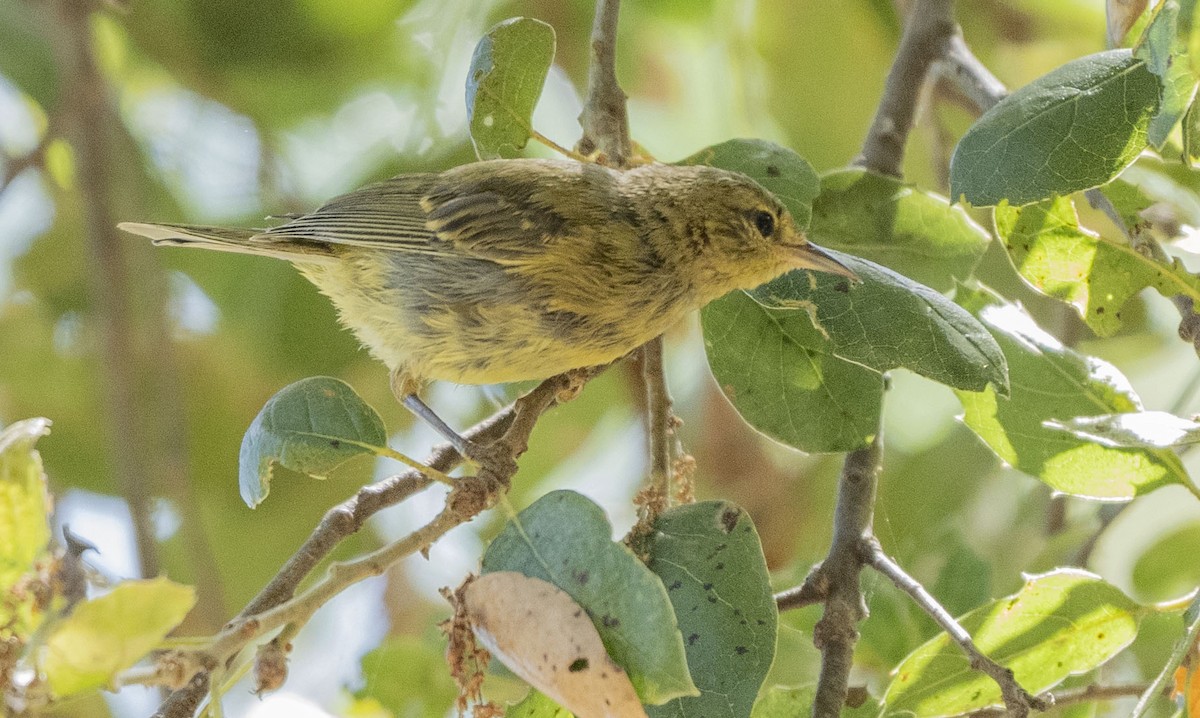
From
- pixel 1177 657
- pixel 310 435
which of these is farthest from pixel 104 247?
pixel 1177 657

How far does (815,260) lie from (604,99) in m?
0.58

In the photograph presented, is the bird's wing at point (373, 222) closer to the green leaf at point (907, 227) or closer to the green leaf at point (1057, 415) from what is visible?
the green leaf at point (907, 227)

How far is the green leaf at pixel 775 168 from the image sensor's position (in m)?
2.39

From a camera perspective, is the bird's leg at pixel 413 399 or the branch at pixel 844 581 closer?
the branch at pixel 844 581

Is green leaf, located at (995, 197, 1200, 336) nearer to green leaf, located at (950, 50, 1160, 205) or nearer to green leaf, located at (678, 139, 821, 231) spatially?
green leaf, located at (950, 50, 1160, 205)

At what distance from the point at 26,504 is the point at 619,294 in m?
1.16

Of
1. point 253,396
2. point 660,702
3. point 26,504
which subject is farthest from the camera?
point 253,396

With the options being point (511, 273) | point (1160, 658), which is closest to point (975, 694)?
point (1160, 658)

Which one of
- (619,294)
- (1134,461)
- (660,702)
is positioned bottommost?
(660,702)

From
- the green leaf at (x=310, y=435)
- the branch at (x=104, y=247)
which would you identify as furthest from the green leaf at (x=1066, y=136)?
the branch at (x=104, y=247)

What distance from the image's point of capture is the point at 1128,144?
1815 millimetres

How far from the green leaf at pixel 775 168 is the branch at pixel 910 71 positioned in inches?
11.6

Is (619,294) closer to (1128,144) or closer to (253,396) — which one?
(1128,144)

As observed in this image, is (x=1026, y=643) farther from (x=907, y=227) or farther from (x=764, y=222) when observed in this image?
(x=764, y=222)
